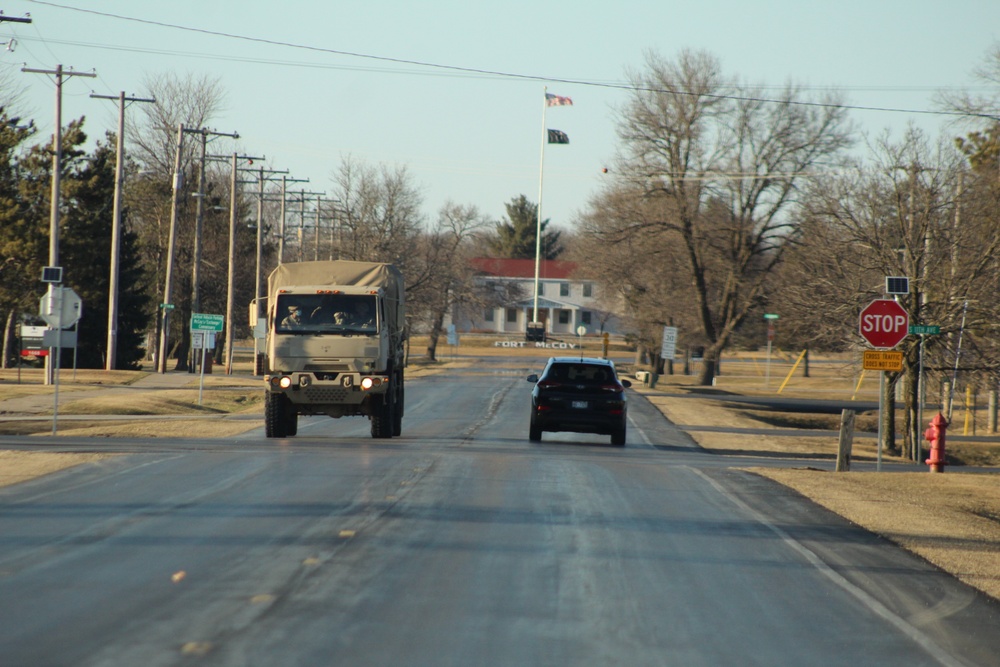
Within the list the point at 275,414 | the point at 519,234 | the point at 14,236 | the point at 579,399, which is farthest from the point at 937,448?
the point at 519,234

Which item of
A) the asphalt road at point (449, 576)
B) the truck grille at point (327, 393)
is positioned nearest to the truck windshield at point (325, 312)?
the truck grille at point (327, 393)

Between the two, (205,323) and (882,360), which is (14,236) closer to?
(205,323)

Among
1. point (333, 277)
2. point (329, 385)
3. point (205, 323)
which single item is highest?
point (333, 277)

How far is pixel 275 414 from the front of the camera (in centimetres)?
2320

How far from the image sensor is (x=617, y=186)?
2223 inches

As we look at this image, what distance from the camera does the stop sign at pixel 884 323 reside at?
1977cm

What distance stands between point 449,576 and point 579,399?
1546 centimetres

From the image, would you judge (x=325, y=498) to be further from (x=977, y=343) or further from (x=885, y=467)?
(x=977, y=343)

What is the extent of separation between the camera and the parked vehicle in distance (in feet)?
78.9

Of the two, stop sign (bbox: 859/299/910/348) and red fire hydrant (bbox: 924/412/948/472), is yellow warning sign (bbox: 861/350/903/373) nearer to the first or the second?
stop sign (bbox: 859/299/910/348)

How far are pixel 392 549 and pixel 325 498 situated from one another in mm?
3420

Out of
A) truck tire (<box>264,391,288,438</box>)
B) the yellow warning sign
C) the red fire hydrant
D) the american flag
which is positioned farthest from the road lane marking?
the american flag

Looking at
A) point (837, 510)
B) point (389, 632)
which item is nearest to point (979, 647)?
point (389, 632)

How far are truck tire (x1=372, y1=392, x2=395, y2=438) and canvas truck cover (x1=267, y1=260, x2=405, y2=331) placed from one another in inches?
60.8
